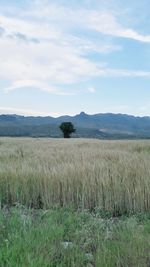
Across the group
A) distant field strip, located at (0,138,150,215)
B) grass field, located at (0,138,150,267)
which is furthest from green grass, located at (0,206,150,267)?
distant field strip, located at (0,138,150,215)

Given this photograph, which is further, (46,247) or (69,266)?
(46,247)

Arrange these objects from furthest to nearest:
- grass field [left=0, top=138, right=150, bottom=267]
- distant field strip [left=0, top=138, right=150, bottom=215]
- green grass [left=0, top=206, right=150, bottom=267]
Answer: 1. distant field strip [left=0, top=138, right=150, bottom=215]
2. grass field [left=0, top=138, right=150, bottom=267]
3. green grass [left=0, top=206, right=150, bottom=267]

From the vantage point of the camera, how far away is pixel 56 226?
196 inches

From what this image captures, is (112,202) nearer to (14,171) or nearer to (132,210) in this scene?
(132,210)

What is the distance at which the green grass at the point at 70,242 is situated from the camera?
13.3ft

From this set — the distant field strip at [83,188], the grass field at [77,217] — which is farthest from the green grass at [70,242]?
the distant field strip at [83,188]

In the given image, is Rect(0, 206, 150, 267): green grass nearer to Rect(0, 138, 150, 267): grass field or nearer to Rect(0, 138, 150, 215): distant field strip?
Rect(0, 138, 150, 267): grass field

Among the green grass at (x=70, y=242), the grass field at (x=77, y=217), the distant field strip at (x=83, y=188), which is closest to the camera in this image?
the green grass at (x=70, y=242)

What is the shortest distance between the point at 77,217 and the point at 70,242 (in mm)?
960

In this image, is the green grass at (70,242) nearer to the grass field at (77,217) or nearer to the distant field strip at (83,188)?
the grass field at (77,217)

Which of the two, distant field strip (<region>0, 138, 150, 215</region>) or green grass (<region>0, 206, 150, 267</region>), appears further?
distant field strip (<region>0, 138, 150, 215</region>)

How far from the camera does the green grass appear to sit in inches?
160

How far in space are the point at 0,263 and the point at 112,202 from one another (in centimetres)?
323

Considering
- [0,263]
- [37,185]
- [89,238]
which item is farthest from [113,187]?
[0,263]
